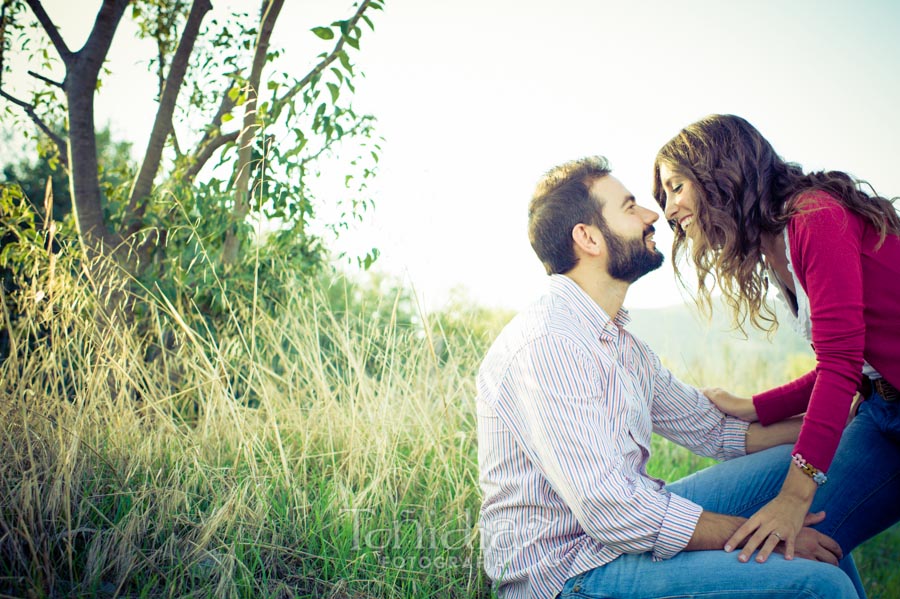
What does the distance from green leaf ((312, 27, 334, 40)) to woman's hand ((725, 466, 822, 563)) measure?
2.50m

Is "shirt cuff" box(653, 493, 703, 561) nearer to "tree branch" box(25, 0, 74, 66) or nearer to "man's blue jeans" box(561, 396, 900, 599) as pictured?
"man's blue jeans" box(561, 396, 900, 599)

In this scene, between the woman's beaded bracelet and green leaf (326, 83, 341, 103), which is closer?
the woman's beaded bracelet

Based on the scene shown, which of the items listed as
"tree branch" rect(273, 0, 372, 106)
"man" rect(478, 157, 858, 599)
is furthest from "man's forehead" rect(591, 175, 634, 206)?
"tree branch" rect(273, 0, 372, 106)

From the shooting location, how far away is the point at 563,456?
1.65 metres

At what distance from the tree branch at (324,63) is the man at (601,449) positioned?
1.39 meters

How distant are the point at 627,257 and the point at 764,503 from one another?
93cm

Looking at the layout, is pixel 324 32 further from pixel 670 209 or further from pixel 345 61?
pixel 670 209

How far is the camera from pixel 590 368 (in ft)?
5.83

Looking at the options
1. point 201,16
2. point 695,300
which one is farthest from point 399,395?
point 201,16

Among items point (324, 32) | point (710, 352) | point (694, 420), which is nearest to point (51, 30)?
point (324, 32)

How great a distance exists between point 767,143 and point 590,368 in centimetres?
110

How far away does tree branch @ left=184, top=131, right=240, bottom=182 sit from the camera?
376 centimetres

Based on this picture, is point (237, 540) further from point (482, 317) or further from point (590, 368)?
point (482, 317)

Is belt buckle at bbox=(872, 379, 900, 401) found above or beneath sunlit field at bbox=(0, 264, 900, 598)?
above
